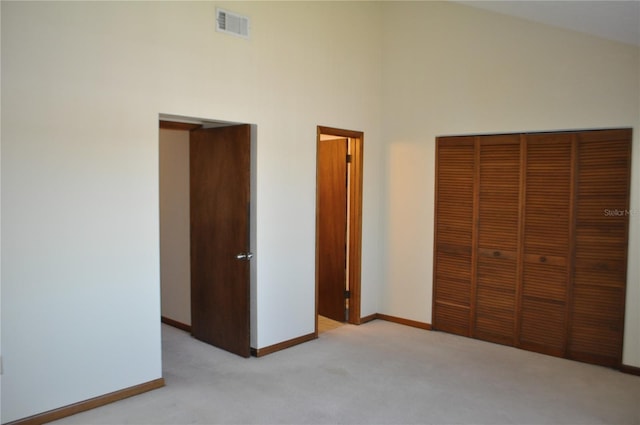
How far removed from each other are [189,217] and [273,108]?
55.3 inches

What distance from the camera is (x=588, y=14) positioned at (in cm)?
313

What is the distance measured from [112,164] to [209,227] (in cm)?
132

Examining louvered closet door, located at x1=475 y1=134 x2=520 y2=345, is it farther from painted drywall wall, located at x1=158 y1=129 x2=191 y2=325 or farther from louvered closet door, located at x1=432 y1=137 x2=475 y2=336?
painted drywall wall, located at x1=158 y1=129 x2=191 y2=325

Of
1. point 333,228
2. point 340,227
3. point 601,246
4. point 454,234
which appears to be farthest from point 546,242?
point 333,228

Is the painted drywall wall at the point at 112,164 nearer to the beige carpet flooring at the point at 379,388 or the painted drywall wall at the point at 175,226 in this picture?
the beige carpet flooring at the point at 379,388

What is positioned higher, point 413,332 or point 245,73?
point 245,73

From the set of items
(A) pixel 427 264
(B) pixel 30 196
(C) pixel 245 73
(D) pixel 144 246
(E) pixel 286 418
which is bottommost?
(E) pixel 286 418

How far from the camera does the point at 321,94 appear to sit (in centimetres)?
448

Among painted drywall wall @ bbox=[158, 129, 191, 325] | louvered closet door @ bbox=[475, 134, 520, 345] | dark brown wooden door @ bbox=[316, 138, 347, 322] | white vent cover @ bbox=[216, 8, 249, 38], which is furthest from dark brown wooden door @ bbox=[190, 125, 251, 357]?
louvered closet door @ bbox=[475, 134, 520, 345]

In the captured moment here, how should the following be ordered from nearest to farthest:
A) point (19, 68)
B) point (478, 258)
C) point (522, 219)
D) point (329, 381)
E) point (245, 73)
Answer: point (19, 68) → point (329, 381) → point (245, 73) → point (522, 219) → point (478, 258)

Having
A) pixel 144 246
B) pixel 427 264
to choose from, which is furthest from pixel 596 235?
pixel 144 246

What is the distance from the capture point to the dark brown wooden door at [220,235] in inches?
157

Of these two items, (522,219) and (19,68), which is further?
(522,219)

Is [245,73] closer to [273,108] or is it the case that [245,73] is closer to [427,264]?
[273,108]
